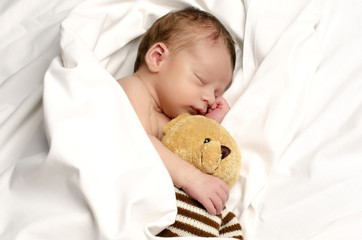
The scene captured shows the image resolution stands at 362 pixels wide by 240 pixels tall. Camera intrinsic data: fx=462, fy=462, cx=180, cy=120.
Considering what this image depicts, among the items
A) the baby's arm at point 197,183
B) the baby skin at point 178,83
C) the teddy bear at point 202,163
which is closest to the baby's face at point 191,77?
the baby skin at point 178,83

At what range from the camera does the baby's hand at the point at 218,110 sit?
1.31 meters

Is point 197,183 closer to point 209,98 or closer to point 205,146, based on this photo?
point 205,146

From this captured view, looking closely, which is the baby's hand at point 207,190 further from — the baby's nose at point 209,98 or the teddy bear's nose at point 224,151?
the baby's nose at point 209,98

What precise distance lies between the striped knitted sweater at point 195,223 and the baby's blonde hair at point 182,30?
46 cm

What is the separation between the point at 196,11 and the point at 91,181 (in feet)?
2.22

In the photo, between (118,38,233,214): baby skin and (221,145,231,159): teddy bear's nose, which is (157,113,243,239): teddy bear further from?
(118,38,233,214): baby skin

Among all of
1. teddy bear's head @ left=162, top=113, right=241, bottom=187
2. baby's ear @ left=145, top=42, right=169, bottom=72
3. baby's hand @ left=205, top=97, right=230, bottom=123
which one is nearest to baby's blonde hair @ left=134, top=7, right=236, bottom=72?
baby's ear @ left=145, top=42, right=169, bottom=72

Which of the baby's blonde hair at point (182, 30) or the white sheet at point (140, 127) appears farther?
the baby's blonde hair at point (182, 30)

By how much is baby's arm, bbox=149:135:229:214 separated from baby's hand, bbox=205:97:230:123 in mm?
251

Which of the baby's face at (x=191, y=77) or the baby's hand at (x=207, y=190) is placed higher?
the baby's face at (x=191, y=77)

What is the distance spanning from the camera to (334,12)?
58.1 inches

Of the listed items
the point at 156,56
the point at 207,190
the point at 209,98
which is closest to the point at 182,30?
the point at 156,56

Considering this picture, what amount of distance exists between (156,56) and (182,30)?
0.11m

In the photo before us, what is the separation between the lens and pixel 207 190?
1.06 m
